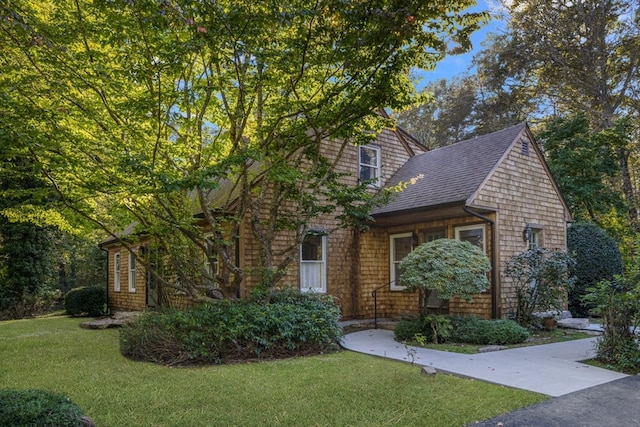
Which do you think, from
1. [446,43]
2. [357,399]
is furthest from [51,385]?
[446,43]

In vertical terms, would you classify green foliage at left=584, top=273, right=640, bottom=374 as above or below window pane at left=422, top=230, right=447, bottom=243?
below

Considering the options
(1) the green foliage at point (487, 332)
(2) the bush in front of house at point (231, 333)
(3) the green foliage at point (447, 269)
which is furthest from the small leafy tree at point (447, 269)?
(2) the bush in front of house at point (231, 333)

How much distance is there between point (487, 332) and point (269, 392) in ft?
16.6

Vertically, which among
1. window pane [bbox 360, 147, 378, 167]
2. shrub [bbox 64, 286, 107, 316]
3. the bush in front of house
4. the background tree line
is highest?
the background tree line

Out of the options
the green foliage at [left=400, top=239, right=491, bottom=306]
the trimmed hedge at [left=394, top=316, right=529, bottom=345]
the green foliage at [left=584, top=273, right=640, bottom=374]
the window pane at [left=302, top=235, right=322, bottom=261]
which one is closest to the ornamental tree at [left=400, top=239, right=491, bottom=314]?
the green foliage at [left=400, top=239, right=491, bottom=306]

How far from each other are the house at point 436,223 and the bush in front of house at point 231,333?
2560mm

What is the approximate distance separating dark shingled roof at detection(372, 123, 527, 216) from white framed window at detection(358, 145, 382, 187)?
19.5 inches

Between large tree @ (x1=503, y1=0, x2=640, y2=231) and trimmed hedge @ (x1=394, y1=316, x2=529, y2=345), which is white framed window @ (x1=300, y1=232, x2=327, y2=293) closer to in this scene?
trimmed hedge @ (x1=394, y1=316, x2=529, y2=345)

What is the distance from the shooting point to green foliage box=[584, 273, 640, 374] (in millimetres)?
6371

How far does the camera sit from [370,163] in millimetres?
12891

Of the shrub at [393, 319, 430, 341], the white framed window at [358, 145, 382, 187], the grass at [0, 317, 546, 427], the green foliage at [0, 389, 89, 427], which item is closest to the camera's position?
the green foliage at [0, 389, 89, 427]

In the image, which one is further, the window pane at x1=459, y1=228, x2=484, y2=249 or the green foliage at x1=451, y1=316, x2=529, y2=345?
the window pane at x1=459, y1=228, x2=484, y2=249

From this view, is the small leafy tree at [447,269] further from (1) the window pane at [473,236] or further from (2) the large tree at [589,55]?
(2) the large tree at [589,55]

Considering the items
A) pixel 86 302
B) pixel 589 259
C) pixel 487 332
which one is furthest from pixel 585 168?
pixel 86 302
